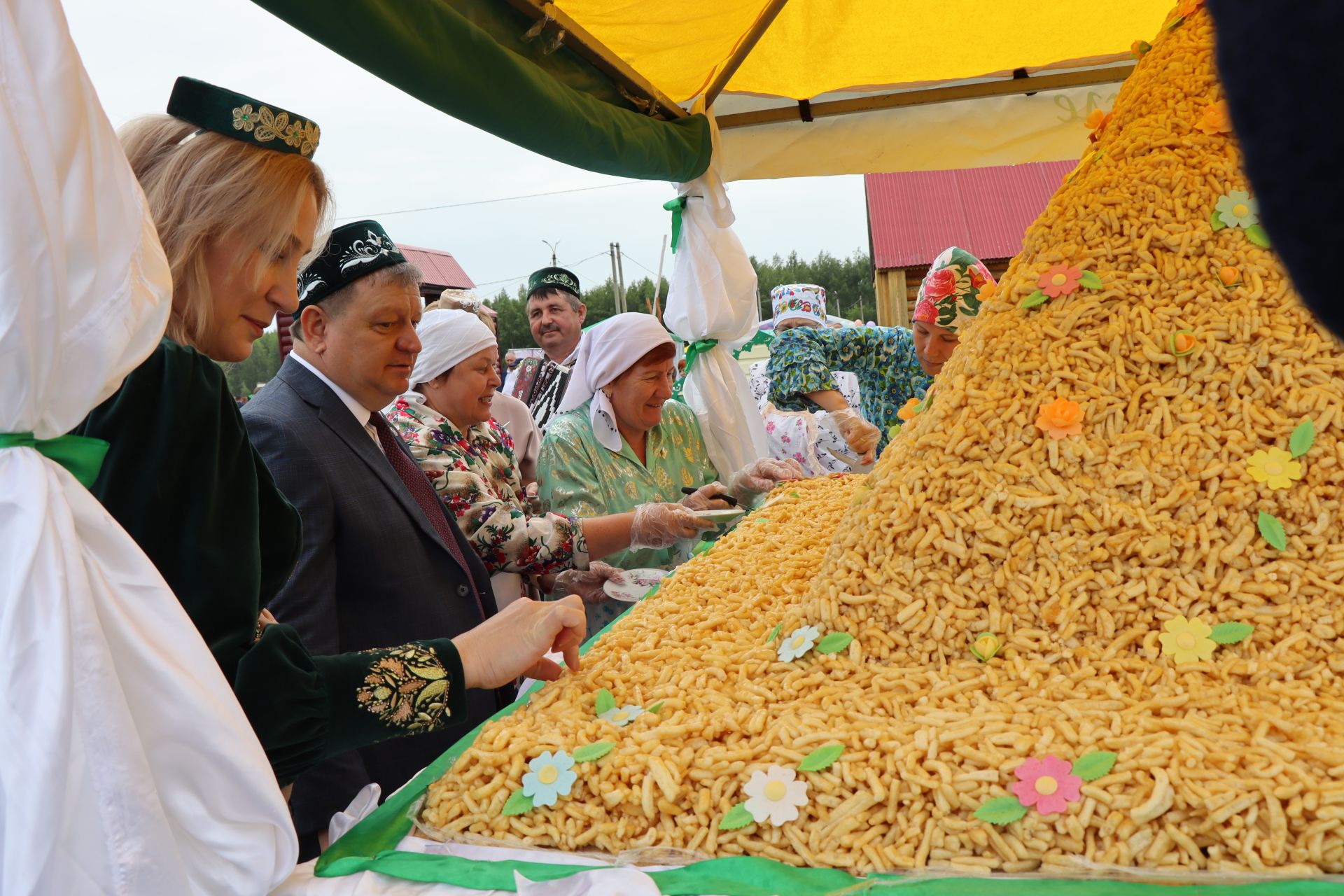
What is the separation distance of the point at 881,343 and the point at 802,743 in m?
3.67

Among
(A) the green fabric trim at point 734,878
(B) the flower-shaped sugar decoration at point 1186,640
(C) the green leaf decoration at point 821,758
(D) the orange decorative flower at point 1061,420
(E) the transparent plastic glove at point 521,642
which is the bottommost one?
(A) the green fabric trim at point 734,878

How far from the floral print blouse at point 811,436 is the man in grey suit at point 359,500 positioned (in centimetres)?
241

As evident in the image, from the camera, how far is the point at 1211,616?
4.32 feet

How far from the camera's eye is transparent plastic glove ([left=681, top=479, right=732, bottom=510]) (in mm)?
3352

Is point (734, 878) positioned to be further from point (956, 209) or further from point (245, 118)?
point (956, 209)

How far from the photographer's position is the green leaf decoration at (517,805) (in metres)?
1.23

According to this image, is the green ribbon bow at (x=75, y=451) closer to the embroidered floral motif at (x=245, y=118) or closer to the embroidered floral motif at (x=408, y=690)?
the embroidered floral motif at (x=408, y=690)

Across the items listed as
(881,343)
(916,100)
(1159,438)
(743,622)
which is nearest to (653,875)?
(743,622)

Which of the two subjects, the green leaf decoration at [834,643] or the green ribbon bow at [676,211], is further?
the green ribbon bow at [676,211]

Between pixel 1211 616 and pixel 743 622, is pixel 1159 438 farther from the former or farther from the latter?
pixel 743 622

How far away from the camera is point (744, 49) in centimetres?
395

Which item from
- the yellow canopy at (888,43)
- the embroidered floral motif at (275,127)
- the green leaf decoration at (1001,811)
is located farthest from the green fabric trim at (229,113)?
the yellow canopy at (888,43)

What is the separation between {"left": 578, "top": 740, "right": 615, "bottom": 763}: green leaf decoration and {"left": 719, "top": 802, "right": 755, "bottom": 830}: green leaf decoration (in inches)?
7.6

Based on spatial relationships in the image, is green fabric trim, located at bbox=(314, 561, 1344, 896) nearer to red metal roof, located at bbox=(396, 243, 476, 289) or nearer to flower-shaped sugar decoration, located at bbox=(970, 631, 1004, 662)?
flower-shaped sugar decoration, located at bbox=(970, 631, 1004, 662)
